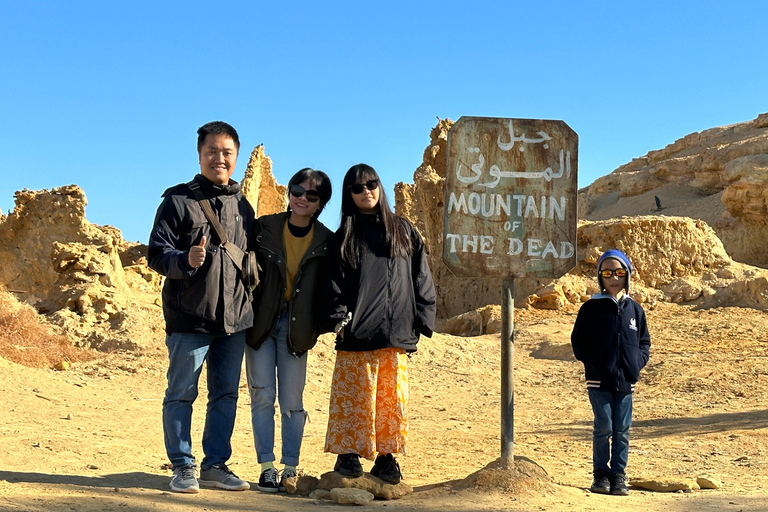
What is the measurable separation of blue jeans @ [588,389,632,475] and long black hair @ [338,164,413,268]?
149cm

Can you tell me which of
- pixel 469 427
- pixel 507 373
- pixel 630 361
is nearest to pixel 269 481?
pixel 507 373

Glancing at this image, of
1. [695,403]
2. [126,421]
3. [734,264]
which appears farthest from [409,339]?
Result: [734,264]

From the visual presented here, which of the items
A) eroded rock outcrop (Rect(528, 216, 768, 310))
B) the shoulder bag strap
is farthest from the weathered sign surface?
eroded rock outcrop (Rect(528, 216, 768, 310))

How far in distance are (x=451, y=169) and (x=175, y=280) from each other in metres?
1.59

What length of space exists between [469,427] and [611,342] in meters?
3.35

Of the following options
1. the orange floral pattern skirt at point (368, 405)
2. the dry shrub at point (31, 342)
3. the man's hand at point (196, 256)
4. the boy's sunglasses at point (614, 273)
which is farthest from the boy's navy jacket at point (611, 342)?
the dry shrub at point (31, 342)

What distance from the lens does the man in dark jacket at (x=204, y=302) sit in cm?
405

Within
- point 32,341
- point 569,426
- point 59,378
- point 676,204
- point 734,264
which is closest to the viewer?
point 569,426

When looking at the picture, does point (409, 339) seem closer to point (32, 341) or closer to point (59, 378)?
point (59, 378)

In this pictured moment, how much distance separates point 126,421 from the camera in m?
7.14

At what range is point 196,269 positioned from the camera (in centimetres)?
401

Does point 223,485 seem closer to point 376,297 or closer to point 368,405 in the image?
point 368,405

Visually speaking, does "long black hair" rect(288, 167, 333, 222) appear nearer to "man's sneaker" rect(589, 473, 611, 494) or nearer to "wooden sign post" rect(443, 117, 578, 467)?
"wooden sign post" rect(443, 117, 578, 467)

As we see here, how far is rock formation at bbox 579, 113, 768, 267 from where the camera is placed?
21359 millimetres
